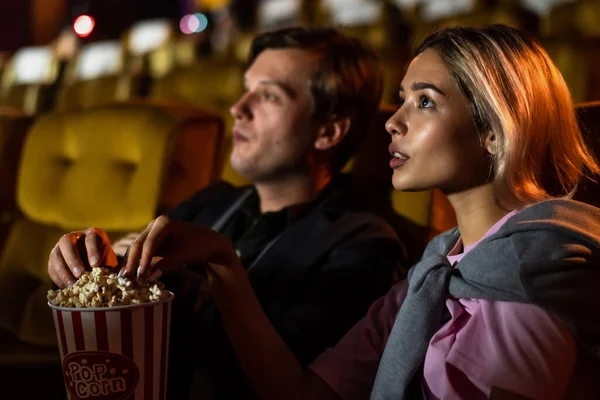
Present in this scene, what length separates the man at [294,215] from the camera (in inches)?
41.0

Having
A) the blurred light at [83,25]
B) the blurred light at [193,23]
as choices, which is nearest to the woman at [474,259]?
the blurred light at [193,23]

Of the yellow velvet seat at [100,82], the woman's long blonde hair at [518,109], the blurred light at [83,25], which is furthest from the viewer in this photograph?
the blurred light at [83,25]

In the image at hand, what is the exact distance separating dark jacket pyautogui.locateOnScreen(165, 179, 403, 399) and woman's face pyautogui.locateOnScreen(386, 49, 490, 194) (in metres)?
0.26

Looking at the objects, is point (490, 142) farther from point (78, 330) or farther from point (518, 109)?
point (78, 330)

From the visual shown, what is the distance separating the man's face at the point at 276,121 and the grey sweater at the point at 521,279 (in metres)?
→ 0.47

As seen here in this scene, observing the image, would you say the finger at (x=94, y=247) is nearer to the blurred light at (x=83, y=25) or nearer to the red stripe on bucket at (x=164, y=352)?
the red stripe on bucket at (x=164, y=352)

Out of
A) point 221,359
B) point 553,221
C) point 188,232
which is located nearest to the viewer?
point 553,221

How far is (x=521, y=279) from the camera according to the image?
0.70m

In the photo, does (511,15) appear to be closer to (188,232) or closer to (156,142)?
(156,142)

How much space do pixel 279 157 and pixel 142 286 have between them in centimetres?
55

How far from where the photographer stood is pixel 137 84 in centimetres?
302

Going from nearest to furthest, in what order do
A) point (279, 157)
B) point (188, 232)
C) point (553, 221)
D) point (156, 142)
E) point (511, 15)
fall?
point (553, 221)
point (188, 232)
point (279, 157)
point (156, 142)
point (511, 15)

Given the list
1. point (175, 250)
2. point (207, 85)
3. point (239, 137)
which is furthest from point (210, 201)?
point (207, 85)

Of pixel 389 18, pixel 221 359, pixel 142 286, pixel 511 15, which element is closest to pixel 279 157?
pixel 221 359
